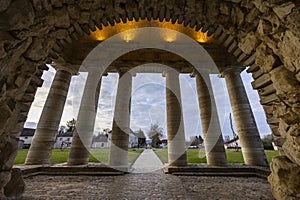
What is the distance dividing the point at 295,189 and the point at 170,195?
3.34 meters

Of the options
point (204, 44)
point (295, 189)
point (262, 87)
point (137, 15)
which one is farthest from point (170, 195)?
point (204, 44)

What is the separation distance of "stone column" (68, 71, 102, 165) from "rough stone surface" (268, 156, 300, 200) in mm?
10593

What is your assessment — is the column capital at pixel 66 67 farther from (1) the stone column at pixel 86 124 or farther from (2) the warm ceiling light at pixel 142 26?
(2) the warm ceiling light at pixel 142 26

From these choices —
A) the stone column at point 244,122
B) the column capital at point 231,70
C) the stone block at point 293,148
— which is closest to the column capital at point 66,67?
the column capital at point 231,70

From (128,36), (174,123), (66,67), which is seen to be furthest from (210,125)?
(66,67)

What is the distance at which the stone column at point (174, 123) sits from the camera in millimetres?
10307

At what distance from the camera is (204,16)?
416cm

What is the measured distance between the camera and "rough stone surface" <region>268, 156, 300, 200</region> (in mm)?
2904

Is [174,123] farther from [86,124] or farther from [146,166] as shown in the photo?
[86,124]

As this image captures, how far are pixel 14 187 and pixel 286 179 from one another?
22.4ft

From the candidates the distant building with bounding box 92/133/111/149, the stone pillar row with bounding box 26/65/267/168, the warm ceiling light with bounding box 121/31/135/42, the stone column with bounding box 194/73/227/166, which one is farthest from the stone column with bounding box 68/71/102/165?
the distant building with bounding box 92/133/111/149

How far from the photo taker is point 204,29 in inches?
178

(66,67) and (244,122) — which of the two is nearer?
(244,122)

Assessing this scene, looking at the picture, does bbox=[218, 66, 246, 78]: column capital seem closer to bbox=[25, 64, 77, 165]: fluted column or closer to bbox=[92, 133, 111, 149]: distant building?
bbox=[25, 64, 77, 165]: fluted column
